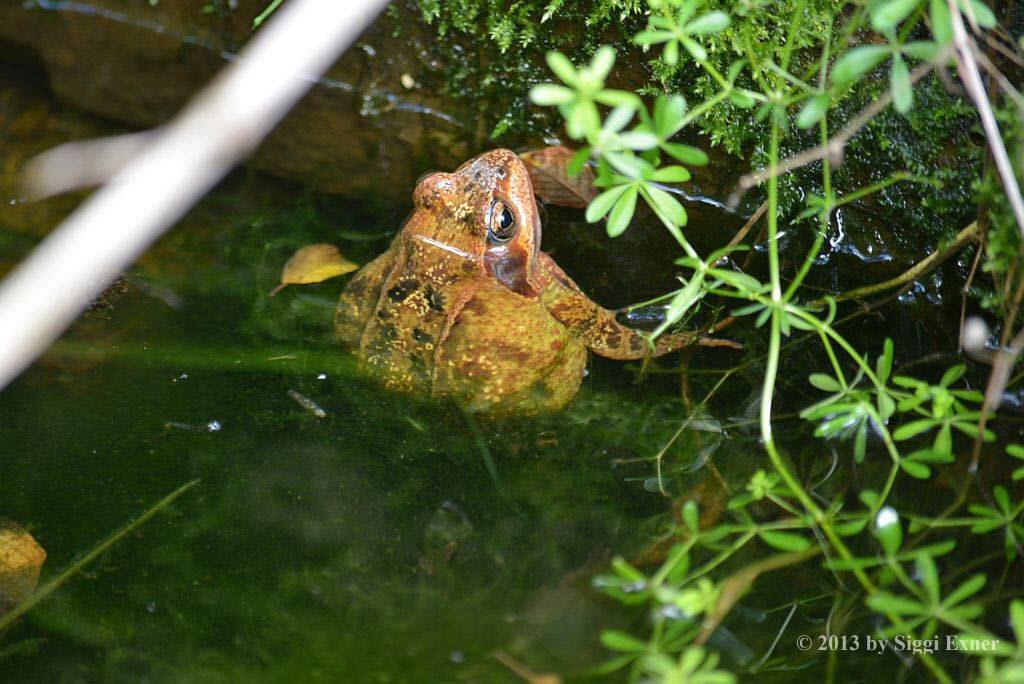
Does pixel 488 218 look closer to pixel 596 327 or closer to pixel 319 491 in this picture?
pixel 596 327

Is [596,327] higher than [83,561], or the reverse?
[596,327]

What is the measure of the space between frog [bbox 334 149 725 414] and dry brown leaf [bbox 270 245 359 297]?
0.57 ft

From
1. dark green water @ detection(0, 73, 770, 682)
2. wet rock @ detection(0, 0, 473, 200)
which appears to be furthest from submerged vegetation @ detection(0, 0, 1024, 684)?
wet rock @ detection(0, 0, 473, 200)

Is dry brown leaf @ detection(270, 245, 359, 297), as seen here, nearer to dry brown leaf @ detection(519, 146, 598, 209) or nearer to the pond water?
the pond water

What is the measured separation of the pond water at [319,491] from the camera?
204 cm

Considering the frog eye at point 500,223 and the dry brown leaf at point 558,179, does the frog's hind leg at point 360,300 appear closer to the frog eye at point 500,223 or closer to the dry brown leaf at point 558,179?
the frog eye at point 500,223

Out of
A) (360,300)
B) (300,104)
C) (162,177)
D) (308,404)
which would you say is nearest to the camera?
(162,177)

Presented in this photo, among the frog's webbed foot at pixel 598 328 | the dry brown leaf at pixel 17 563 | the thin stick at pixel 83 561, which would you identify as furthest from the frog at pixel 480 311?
the dry brown leaf at pixel 17 563

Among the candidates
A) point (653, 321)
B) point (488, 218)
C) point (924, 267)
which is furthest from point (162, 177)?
point (924, 267)

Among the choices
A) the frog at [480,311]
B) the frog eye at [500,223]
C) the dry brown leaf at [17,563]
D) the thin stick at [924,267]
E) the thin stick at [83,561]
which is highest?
the thin stick at [924,267]

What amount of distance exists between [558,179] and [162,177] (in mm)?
2452

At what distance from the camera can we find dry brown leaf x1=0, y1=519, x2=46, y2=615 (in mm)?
2221

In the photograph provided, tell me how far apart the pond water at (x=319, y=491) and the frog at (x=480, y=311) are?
103 mm

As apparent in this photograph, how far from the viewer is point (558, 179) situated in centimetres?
334
